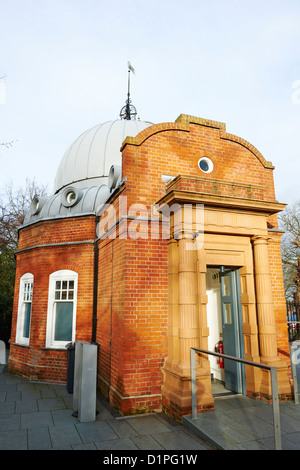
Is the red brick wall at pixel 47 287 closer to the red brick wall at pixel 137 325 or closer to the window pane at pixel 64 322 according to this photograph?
the window pane at pixel 64 322

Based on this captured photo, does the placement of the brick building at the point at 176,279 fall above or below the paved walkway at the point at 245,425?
above

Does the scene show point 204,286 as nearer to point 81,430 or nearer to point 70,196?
point 81,430

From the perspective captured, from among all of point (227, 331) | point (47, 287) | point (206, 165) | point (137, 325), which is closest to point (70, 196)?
point (47, 287)

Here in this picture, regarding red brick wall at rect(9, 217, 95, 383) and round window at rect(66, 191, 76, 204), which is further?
round window at rect(66, 191, 76, 204)

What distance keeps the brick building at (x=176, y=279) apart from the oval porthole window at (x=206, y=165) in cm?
2

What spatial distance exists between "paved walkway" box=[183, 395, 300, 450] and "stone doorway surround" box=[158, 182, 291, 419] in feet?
0.98

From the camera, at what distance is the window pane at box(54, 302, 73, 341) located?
846cm

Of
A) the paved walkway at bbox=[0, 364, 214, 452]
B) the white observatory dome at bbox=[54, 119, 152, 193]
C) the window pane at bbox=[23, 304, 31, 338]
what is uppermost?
the white observatory dome at bbox=[54, 119, 152, 193]

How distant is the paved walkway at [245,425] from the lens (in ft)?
13.5

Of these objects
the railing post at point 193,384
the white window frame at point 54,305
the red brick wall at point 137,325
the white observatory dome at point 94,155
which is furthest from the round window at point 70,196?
the railing post at point 193,384

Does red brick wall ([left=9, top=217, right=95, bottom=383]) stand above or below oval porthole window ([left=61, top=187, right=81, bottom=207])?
below

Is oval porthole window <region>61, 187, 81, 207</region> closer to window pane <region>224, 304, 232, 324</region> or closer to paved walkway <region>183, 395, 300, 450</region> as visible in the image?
window pane <region>224, 304, 232, 324</region>

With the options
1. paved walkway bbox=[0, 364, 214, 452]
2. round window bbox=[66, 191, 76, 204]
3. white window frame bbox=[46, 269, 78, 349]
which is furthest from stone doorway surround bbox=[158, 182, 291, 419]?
A: round window bbox=[66, 191, 76, 204]
